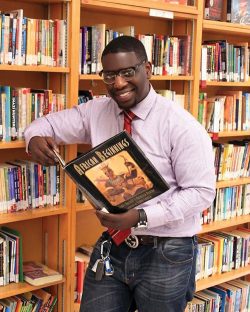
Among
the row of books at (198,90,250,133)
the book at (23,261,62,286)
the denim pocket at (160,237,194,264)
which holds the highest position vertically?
the row of books at (198,90,250,133)

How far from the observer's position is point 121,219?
1.80 m

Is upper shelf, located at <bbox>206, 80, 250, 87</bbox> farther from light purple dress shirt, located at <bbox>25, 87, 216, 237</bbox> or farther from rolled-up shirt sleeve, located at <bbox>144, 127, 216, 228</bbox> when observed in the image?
rolled-up shirt sleeve, located at <bbox>144, 127, 216, 228</bbox>

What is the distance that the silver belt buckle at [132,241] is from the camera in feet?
6.37

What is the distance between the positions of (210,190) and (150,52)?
1.13 meters

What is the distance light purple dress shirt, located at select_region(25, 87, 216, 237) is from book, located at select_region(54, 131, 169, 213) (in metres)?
0.08

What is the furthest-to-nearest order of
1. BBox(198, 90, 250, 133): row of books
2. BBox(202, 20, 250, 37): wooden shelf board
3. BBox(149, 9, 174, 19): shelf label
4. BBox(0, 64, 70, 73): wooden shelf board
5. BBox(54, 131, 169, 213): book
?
1. BBox(198, 90, 250, 133): row of books
2. BBox(202, 20, 250, 37): wooden shelf board
3. BBox(149, 9, 174, 19): shelf label
4. BBox(0, 64, 70, 73): wooden shelf board
5. BBox(54, 131, 169, 213): book

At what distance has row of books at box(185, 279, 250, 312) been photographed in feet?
10.8

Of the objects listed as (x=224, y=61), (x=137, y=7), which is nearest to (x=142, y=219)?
(x=137, y=7)

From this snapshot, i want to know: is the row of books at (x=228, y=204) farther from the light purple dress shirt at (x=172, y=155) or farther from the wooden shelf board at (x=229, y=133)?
the light purple dress shirt at (x=172, y=155)

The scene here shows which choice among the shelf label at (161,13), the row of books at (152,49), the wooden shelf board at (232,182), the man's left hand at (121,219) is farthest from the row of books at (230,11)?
the man's left hand at (121,219)

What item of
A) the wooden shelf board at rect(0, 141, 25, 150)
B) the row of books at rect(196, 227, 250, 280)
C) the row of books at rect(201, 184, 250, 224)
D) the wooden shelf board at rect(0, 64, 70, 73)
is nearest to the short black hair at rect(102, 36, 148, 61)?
the wooden shelf board at rect(0, 64, 70, 73)

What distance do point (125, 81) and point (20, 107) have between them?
2.07 feet

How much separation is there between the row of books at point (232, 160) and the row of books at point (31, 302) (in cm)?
129

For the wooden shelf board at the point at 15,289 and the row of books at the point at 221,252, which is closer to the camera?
the wooden shelf board at the point at 15,289
